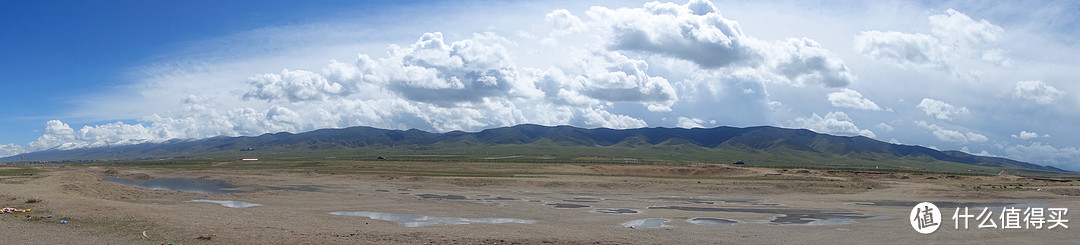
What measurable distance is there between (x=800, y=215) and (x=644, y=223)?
10.7m

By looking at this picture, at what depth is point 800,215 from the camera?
115 feet

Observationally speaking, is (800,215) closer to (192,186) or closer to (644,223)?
(644,223)

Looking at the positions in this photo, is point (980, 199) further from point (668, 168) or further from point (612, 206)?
point (668, 168)

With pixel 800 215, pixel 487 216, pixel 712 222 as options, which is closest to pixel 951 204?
pixel 800 215

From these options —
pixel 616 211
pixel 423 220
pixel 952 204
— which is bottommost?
pixel 423 220

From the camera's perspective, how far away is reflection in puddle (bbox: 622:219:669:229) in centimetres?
2916

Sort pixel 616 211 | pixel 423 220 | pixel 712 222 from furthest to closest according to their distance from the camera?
pixel 616 211
pixel 423 220
pixel 712 222

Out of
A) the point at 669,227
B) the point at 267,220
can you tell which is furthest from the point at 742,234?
the point at 267,220

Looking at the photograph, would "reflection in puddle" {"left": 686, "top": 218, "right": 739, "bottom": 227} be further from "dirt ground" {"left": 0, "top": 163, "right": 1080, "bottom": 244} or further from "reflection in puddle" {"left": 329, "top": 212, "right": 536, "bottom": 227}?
"reflection in puddle" {"left": 329, "top": 212, "right": 536, "bottom": 227}

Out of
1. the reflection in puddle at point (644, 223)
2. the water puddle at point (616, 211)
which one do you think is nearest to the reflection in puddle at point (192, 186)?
the water puddle at point (616, 211)

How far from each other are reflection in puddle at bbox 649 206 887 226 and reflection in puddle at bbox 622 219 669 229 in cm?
590

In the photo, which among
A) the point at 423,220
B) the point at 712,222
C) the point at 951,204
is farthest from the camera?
the point at 951,204

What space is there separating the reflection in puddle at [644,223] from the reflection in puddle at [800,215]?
5.90m

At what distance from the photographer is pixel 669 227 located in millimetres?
28641
